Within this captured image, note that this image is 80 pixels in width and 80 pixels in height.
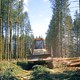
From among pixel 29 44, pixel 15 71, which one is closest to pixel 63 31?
pixel 29 44

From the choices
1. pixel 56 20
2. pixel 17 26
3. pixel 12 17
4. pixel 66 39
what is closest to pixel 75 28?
pixel 66 39

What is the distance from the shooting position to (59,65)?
22812 mm

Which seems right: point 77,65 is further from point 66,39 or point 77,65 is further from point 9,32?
point 66,39

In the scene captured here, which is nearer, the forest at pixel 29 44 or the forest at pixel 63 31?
the forest at pixel 29 44

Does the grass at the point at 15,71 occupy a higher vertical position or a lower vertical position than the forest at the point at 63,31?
lower

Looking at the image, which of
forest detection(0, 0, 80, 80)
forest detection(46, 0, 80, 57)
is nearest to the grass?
forest detection(0, 0, 80, 80)

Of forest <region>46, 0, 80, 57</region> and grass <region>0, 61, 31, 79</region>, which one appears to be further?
forest <region>46, 0, 80, 57</region>

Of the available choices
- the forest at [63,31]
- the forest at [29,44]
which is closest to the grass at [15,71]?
the forest at [29,44]

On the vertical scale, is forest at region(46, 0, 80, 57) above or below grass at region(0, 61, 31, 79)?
above

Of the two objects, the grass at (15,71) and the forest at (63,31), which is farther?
the forest at (63,31)

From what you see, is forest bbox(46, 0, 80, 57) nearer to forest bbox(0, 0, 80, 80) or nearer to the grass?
forest bbox(0, 0, 80, 80)

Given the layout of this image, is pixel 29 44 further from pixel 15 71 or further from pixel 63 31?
pixel 15 71

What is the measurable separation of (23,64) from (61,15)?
934 inches

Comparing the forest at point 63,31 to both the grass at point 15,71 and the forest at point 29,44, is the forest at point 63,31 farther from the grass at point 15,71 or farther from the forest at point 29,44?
the grass at point 15,71
